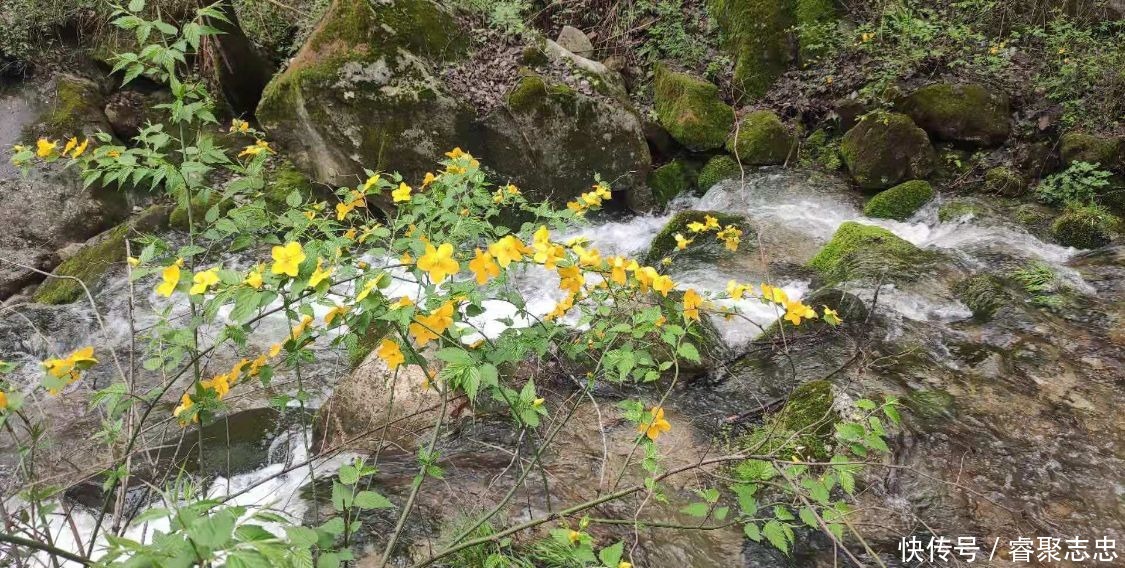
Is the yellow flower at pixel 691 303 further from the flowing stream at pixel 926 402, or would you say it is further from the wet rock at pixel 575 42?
the wet rock at pixel 575 42

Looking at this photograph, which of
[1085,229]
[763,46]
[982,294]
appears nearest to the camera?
[982,294]

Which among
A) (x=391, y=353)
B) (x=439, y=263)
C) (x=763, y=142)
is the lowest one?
(x=763, y=142)

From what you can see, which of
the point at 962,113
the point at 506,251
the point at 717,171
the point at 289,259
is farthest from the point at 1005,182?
Answer: the point at 289,259

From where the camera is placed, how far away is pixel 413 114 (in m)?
5.64

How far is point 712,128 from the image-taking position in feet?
23.4

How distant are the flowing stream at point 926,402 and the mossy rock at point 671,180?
1.55 metres

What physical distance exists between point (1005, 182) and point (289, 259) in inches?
279

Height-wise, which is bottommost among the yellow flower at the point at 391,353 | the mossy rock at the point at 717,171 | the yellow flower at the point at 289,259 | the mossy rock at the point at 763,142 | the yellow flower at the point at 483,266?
the mossy rock at the point at 717,171

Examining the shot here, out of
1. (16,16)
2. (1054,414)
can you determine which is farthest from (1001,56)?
(16,16)

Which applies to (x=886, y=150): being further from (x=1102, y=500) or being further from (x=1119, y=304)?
Answer: (x=1102, y=500)

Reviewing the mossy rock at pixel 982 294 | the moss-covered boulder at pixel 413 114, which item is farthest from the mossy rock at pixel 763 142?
the mossy rock at pixel 982 294

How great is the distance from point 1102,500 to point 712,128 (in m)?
5.36

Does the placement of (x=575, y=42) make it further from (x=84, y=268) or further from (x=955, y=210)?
(x=84, y=268)

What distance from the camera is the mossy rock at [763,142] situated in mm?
6992
